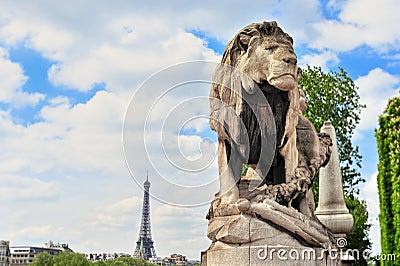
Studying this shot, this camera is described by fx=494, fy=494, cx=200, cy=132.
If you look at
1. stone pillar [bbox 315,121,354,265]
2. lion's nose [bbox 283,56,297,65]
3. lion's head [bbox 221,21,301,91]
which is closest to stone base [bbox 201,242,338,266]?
lion's head [bbox 221,21,301,91]

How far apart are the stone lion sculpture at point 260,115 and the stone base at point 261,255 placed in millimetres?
534

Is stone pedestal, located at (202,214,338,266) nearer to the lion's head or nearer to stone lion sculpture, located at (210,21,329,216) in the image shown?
stone lion sculpture, located at (210,21,329,216)

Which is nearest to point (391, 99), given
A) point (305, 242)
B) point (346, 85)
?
point (346, 85)

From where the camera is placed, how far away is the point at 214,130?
6711mm

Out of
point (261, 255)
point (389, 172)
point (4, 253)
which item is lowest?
point (261, 255)

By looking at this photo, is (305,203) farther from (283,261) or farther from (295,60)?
(295,60)

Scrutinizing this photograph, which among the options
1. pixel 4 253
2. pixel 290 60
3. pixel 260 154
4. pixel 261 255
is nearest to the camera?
pixel 261 255

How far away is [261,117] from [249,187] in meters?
0.97

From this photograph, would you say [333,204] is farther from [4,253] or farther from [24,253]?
[24,253]

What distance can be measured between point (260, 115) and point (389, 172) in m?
8.48

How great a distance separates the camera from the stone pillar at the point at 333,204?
1013cm

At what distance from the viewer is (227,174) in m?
6.45

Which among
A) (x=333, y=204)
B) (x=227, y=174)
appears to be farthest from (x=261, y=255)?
(x=333, y=204)

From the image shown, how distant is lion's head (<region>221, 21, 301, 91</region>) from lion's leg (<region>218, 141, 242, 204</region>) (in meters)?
1.06
